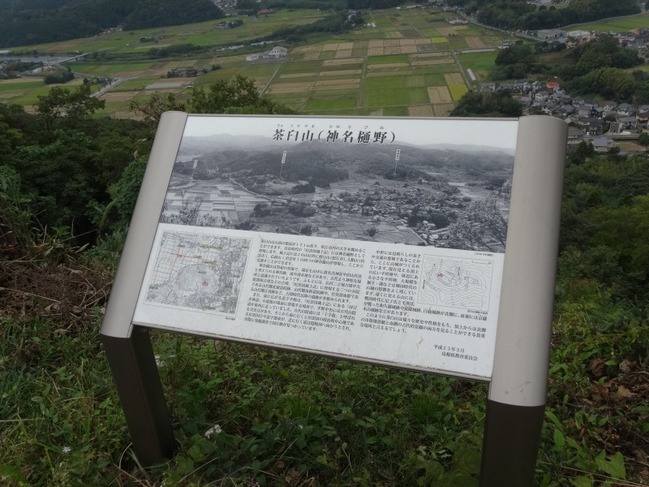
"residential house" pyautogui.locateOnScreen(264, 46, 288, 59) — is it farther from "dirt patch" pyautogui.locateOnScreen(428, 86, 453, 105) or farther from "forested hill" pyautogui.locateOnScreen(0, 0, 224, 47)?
"forested hill" pyautogui.locateOnScreen(0, 0, 224, 47)

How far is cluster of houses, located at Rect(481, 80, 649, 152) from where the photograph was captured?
31797 millimetres

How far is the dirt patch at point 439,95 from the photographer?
3430cm

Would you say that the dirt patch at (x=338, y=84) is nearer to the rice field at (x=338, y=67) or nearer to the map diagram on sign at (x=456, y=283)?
the rice field at (x=338, y=67)

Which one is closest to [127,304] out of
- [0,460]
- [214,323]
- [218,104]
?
[214,323]

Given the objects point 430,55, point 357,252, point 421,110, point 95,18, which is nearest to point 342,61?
point 430,55

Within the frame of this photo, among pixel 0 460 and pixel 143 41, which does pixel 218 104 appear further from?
pixel 143 41

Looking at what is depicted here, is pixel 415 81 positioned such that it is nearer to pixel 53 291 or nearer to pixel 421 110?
pixel 421 110

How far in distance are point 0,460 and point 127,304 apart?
2.96 feet

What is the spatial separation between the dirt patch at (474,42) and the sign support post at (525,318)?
51954 mm

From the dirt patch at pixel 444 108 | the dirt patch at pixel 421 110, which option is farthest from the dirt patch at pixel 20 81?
the dirt patch at pixel 444 108

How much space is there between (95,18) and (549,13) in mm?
54192

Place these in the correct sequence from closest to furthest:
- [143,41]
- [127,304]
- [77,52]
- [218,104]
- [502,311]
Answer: [502,311] < [127,304] < [218,104] < [77,52] < [143,41]

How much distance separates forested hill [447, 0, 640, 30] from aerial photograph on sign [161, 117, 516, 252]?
203 ft

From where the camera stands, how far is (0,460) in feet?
6.58
